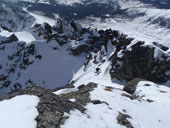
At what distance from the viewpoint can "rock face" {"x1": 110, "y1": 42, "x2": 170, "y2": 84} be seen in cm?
4734

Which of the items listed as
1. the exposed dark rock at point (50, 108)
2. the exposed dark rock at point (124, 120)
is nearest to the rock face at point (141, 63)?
the exposed dark rock at point (124, 120)

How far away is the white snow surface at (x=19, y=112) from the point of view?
1102 centimetres

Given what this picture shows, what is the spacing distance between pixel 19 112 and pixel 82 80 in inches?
1978

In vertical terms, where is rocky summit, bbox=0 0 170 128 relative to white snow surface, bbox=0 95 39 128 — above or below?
below

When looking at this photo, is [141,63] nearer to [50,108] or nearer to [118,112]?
[118,112]

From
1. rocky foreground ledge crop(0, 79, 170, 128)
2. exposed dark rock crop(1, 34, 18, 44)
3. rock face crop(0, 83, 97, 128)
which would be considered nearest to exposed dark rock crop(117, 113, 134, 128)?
rocky foreground ledge crop(0, 79, 170, 128)

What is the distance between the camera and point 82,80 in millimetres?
62188

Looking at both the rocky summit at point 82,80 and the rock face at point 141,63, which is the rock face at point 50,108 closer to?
the rocky summit at point 82,80

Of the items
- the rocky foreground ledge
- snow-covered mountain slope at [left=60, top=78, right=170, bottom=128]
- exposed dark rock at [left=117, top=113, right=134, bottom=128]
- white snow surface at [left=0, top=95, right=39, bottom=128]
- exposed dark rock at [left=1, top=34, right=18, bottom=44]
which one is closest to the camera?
white snow surface at [left=0, top=95, right=39, bottom=128]

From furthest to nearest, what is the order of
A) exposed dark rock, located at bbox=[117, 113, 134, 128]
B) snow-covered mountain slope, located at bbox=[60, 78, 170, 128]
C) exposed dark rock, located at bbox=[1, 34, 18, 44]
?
1. exposed dark rock, located at bbox=[1, 34, 18, 44]
2. exposed dark rock, located at bbox=[117, 113, 134, 128]
3. snow-covered mountain slope, located at bbox=[60, 78, 170, 128]

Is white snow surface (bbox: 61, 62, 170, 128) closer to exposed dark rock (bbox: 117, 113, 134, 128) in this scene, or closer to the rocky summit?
the rocky summit

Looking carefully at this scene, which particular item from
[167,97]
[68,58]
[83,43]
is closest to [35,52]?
[68,58]

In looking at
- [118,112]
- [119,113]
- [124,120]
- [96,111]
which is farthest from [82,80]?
[124,120]

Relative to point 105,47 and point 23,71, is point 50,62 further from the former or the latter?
point 105,47
